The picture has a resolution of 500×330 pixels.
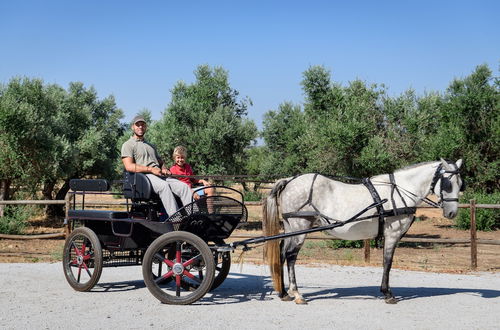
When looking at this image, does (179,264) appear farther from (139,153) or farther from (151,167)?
(139,153)

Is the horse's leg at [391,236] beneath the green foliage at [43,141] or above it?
beneath

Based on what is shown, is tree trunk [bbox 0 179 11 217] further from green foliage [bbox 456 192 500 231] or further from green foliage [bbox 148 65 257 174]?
green foliage [bbox 456 192 500 231]

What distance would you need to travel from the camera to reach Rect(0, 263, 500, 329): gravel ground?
5672mm

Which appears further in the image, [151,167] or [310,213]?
[151,167]

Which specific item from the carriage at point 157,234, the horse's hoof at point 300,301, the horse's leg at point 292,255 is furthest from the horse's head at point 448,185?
the carriage at point 157,234

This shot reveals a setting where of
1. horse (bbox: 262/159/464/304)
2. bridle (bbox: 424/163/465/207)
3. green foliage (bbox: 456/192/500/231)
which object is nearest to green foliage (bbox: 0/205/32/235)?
horse (bbox: 262/159/464/304)

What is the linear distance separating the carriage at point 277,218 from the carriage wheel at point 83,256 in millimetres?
20

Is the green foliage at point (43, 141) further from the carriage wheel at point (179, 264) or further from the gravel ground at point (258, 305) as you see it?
the carriage wheel at point (179, 264)

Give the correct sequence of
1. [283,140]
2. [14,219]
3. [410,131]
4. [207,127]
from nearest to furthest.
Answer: [14,219]
[410,131]
[207,127]
[283,140]

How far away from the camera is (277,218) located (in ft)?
23.6

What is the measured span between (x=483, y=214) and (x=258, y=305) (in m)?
17.1

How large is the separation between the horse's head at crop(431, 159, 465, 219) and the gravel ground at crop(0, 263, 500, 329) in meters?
1.28

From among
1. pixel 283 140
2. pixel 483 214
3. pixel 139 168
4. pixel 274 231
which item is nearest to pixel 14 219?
pixel 139 168

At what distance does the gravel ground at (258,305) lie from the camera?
567 centimetres
